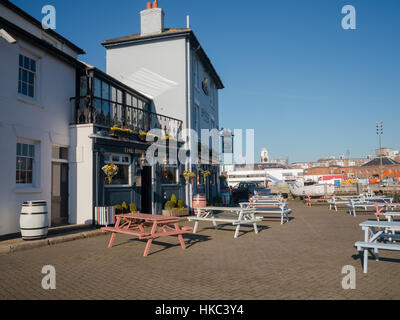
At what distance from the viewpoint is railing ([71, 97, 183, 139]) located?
40.0 feet

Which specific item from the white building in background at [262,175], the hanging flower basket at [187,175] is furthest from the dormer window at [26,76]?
the white building in background at [262,175]

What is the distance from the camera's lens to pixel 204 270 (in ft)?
19.2

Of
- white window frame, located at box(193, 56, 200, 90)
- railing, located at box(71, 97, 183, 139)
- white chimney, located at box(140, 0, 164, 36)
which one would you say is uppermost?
white chimney, located at box(140, 0, 164, 36)

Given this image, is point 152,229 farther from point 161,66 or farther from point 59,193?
point 161,66

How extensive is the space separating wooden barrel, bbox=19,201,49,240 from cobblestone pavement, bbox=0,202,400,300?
59 centimetres

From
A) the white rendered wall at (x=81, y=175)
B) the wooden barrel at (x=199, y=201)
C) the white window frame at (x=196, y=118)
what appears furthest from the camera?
the white window frame at (x=196, y=118)

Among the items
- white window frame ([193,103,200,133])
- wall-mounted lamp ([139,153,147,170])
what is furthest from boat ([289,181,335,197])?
wall-mounted lamp ([139,153,147,170])

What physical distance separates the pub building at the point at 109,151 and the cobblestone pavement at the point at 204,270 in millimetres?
2967

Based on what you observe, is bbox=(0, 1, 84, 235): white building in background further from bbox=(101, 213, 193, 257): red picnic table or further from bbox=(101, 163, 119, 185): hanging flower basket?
bbox=(101, 213, 193, 257): red picnic table

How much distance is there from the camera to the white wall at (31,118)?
9.55 metres

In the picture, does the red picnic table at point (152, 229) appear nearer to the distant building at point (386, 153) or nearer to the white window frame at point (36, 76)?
the white window frame at point (36, 76)

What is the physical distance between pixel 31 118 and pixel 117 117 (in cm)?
387

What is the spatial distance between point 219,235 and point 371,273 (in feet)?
16.5

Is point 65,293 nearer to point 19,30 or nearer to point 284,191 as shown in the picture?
point 19,30
